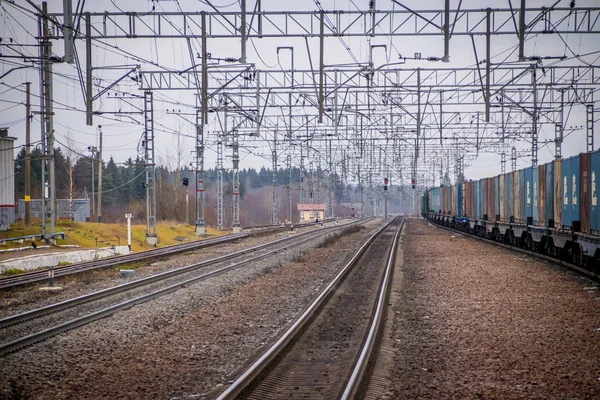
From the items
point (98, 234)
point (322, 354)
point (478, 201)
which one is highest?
point (478, 201)

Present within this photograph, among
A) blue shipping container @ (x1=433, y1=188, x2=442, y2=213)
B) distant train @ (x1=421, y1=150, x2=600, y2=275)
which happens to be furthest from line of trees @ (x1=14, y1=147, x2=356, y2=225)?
distant train @ (x1=421, y1=150, x2=600, y2=275)

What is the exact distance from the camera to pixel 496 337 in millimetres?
9031

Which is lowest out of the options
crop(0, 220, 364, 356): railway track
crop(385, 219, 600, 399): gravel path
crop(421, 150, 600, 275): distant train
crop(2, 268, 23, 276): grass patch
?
crop(2, 268, 23, 276): grass patch

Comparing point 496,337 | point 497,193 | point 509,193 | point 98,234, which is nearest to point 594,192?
point 496,337

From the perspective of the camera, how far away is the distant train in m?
16.4

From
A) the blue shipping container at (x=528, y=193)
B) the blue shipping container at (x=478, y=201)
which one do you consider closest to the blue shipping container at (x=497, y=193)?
the blue shipping container at (x=478, y=201)

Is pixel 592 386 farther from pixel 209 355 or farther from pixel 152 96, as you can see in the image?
pixel 152 96

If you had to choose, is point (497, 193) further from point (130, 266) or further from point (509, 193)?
point (130, 266)

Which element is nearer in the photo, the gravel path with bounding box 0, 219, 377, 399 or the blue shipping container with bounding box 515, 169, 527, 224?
the gravel path with bounding box 0, 219, 377, 399

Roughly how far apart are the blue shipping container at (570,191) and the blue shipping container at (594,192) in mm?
1370

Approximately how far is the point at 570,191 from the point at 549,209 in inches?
105

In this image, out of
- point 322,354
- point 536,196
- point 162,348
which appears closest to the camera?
point 322,354

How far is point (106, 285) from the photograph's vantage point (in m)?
16.1

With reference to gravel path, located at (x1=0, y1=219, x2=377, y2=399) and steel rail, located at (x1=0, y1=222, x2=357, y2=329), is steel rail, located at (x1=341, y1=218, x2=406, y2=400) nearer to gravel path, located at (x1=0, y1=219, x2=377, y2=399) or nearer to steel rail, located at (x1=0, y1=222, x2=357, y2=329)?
gravel path, located at (x1=0, y1=219, x2=377, y2=399)
